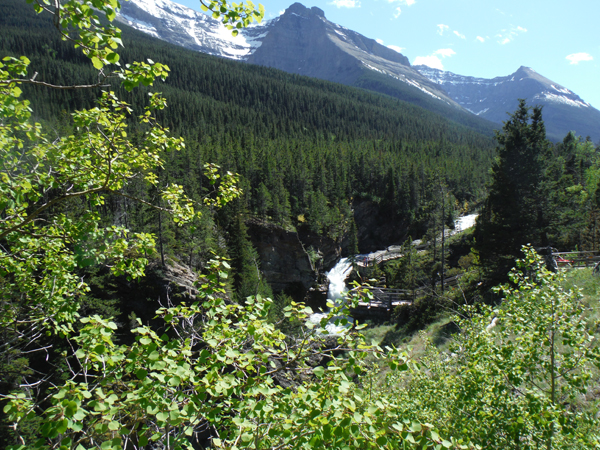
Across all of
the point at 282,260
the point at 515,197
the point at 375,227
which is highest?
the point at 515,197

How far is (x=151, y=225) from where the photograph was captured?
32.0m

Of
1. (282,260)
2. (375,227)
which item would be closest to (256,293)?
(282,260)

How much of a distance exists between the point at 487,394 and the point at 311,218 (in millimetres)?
48981

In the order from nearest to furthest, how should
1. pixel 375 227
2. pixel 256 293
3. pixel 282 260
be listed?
pixel 256 293, pixel 282 260, pixel 375 227

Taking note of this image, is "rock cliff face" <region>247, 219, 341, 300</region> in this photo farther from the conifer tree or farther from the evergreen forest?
the conifer tree

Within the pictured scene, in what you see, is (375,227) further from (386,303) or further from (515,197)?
(515,197)

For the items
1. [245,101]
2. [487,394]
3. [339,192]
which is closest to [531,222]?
[487,394]

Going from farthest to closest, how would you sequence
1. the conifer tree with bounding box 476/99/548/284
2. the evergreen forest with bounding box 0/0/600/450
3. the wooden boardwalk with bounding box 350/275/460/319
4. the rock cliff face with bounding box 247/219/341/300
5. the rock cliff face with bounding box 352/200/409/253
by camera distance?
the rock cliff face with bounding box 352/200/409/253 → the rock cliff face with bounding box 247/219/341/300 → the wooden boardwalk with bounding box 350/275/460/319 → the conifer tree with bounding box 476/99/548/284 → the evergreen forest with bounding box 0/0/600/450

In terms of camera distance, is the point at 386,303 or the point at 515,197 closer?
the point at 515,197

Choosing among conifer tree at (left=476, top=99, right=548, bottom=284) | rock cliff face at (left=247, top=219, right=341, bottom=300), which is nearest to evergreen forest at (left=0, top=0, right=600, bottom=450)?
conifer tree at (left=476, top=99, right=548, bottom=284)

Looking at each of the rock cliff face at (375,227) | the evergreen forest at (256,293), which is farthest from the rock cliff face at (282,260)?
the rock cliff face at (375,227)

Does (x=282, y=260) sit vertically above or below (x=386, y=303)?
below

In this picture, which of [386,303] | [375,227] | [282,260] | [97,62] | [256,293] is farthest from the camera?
[375,227]

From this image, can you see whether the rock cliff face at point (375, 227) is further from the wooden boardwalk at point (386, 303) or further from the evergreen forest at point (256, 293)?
the wooden boardwalk at point (386, 303)
